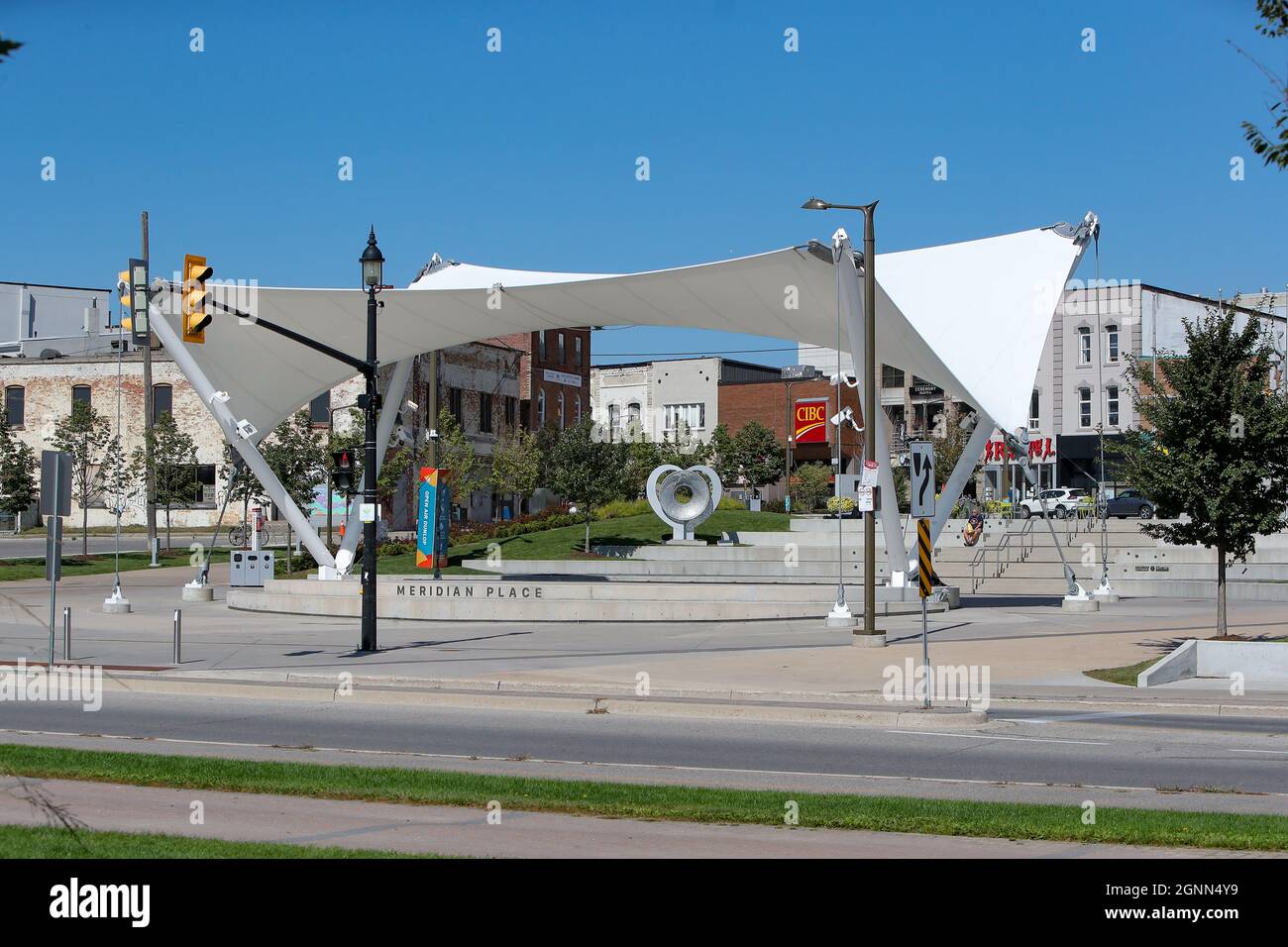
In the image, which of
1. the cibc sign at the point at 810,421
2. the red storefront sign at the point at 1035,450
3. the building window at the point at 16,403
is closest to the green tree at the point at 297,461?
the building window at the point at 16,403

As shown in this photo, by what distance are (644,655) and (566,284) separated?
1119cm

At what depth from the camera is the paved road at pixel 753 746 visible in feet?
37.8

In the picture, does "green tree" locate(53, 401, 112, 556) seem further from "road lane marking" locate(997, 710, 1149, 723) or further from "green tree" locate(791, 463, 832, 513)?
"road lane marking" locate(997, 710, 1149, 723)

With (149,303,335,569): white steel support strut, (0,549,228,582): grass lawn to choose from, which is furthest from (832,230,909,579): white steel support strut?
(0,549,228,582): grass lawn

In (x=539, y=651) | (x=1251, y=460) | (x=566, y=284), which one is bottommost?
(x=539, y=651)

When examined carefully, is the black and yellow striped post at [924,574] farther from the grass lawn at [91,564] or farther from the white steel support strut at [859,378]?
Result: the grass lawn at [91,564]

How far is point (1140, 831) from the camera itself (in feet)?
29.1

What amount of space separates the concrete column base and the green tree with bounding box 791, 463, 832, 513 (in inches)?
1491

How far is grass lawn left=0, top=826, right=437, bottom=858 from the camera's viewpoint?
7820mm

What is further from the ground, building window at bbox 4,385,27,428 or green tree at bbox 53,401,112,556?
building window at bbox 4,385,27,428

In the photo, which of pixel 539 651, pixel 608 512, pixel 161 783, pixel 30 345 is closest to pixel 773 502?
pixel 608 512

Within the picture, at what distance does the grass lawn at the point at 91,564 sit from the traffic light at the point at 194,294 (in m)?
28.5

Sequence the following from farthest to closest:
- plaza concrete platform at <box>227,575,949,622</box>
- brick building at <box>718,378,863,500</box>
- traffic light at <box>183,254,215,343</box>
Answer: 1. brick building at <box>718,378,863,500</box>
2. plaza concrete platform at <box>227,575,949,622</box>
3. traffic light at <box>183,254,215,343</box>
